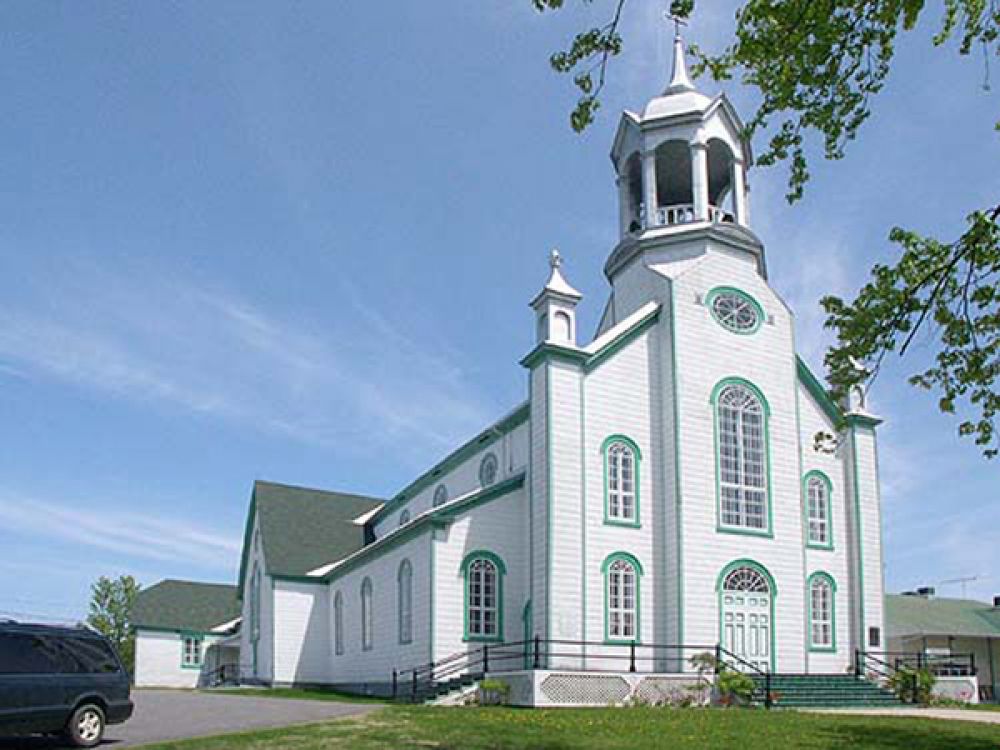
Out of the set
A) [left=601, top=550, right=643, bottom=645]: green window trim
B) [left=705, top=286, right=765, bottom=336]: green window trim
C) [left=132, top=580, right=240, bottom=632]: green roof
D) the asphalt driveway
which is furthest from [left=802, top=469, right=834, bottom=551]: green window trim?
[left=132, top=580, right=240, bottom=632]: green roof

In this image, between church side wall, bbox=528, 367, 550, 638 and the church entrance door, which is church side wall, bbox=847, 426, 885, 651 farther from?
church side wall, bbox=528, 367, 550, 638

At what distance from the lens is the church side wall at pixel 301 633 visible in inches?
1471

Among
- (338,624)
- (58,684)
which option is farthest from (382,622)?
(58,684)

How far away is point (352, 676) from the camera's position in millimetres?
33969

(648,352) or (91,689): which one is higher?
(648,352)

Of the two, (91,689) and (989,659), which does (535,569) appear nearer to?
(91,689)

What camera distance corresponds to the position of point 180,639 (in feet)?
165

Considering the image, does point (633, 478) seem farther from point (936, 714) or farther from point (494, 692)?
point (936, 714)

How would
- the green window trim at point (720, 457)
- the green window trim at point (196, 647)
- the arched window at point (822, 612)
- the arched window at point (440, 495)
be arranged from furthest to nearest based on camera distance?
1. the green window trim at point (196, 647)
2. the arched window at point (440, 495)
3. the arched window at point (822, 612)
4. the green window trim at point (720, 457)

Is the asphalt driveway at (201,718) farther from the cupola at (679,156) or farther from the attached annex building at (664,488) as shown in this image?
the cupola at (679,156)

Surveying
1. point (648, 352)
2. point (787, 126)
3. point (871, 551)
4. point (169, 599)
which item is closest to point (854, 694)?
point (871, 551)

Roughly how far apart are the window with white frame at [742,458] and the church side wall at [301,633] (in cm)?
1729

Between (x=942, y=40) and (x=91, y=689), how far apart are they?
14.0m

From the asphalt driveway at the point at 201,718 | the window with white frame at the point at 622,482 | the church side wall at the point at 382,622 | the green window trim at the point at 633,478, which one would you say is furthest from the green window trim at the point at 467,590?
the asphalt driveway at the point at 201,718
